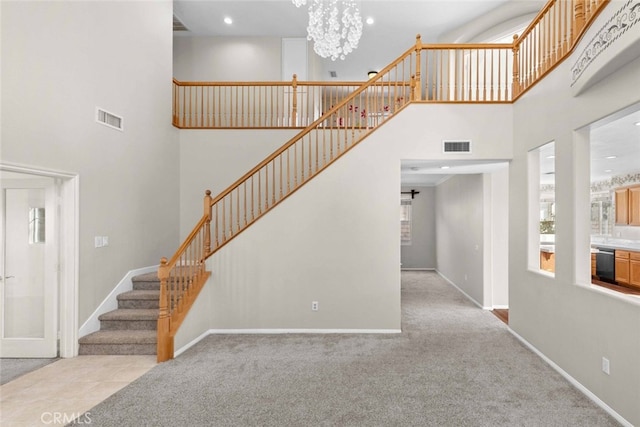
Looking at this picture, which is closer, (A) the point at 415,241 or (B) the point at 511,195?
(B) the point at 511,195

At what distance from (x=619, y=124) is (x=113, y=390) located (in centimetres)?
616

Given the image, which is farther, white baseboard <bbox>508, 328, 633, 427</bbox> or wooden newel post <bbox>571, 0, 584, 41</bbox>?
wooden newel post <bbox>571, 0, 584, 41</bbox>

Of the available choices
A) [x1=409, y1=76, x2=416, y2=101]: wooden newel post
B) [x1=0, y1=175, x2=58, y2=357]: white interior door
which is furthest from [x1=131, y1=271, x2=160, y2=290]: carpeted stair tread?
[x1=409, y1=76, x2=416, y2=101]: wooden newel post

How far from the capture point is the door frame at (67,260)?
146 inches

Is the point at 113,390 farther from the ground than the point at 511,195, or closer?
closer

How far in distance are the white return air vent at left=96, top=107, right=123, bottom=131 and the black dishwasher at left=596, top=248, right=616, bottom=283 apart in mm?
9409

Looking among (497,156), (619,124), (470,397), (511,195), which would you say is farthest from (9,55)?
(619,124)

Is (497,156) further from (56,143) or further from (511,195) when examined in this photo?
(56,143)

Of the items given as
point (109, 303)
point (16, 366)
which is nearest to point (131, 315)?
point (109, 303)

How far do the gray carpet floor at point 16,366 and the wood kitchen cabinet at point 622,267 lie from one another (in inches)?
375

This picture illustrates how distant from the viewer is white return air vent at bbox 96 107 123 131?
4086 millimetres

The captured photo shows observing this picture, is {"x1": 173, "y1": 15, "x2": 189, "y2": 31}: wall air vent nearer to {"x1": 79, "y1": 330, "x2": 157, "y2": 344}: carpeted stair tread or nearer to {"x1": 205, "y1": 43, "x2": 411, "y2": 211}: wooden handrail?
{"x1": 205, "y1": 43, "x2": 411, "y2": 211}: wooden handrail

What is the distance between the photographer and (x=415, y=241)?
11.1 metres

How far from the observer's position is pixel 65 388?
307 centimetres
